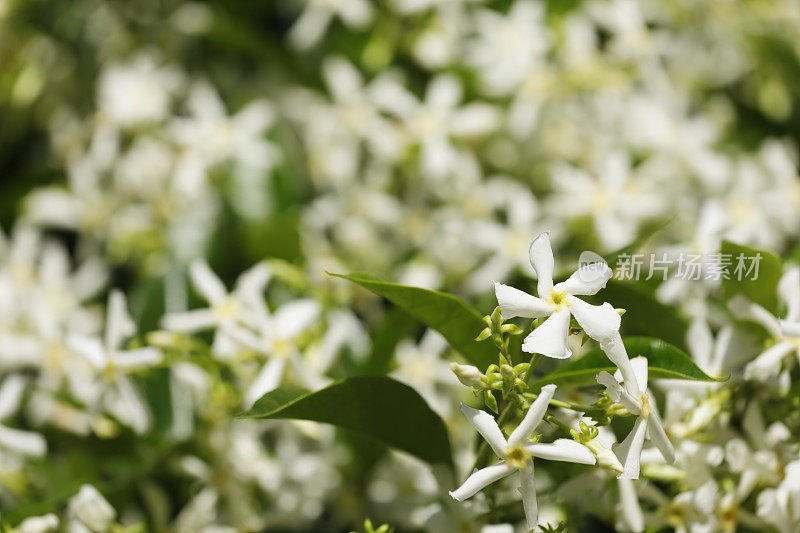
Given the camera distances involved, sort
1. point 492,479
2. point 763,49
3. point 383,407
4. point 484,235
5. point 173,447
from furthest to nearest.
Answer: point 763,49, point 484,235, point 173,447, point 383,407, point 492,479

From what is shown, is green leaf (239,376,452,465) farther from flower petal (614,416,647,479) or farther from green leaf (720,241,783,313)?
green leaf (720,241,783,313)

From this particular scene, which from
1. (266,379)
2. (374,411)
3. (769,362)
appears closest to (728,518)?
(769,362)

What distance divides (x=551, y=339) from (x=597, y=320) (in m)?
0.04

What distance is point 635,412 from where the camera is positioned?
1.93 ft

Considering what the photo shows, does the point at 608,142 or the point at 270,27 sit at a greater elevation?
the point at 270,27

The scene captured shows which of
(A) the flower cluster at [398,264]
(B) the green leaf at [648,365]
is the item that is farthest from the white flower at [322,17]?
(B) the green leaf at [648,365]

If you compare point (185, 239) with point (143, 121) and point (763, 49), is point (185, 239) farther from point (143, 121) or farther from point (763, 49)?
point (763, 49)

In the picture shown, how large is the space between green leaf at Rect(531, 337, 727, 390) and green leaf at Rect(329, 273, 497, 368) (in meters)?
0.07

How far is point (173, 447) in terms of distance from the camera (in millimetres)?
885

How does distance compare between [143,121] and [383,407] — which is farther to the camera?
[143,121]

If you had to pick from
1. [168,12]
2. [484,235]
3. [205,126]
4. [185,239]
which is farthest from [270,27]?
[484,235]

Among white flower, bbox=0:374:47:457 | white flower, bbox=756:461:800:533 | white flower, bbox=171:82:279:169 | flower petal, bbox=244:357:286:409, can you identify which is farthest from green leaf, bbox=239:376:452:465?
white flower, bbox=171:82:279:169

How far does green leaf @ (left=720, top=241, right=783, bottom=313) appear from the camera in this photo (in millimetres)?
758

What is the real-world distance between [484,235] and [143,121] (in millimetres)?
660
